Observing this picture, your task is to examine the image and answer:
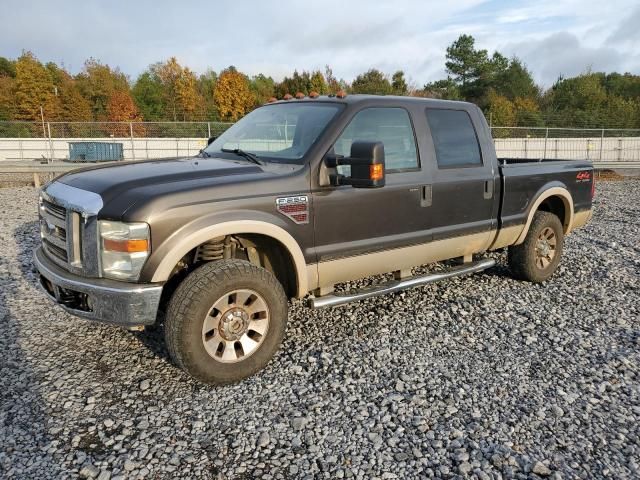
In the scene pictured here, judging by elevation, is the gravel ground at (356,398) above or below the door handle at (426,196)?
below

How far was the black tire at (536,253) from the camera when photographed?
218 inches

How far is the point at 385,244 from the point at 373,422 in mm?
1576

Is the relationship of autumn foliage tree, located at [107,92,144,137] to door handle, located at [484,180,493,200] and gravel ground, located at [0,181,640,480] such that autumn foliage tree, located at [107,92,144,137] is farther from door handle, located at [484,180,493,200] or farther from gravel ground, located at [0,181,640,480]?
gravel ground, located at [0,181,640,480]

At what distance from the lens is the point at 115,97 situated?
42.0 metres

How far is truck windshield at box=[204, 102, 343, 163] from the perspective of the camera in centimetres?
399

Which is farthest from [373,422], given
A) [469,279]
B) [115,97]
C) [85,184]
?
[115,97]

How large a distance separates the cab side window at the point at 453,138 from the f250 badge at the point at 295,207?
1.49 m

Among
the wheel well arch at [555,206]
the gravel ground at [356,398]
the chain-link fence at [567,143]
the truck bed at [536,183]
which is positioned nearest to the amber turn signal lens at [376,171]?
the gravel ground at [356,398]

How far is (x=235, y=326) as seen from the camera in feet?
11.4

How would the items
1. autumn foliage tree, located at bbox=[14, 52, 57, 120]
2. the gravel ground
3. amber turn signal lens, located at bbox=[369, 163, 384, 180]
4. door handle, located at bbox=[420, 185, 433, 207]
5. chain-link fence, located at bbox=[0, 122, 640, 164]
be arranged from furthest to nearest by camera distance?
autumn foliage tree, located at bbox=[14, 52, 57, 120] → chain-link fence, located at bbox=[0, 122, 640, 164] → door handle, located at bbox=[420, 185, 433, 207] → amber turn signal lens, located at bbox=[369, 163, 384, 180] → the gravel ground

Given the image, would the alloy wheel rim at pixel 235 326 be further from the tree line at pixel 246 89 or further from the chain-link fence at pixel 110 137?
the tree line at pixel 246 89

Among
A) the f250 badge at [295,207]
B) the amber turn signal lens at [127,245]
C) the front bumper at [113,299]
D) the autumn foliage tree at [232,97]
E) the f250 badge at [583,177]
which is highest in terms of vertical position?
the autumn foliage tree at [232,97]

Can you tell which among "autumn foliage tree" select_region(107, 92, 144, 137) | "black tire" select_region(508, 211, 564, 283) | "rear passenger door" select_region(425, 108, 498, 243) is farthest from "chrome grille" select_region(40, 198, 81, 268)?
"autumn foliage tree" select_region(107, 92, 144, 137)

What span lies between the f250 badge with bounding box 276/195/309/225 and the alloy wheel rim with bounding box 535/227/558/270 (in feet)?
10.4
